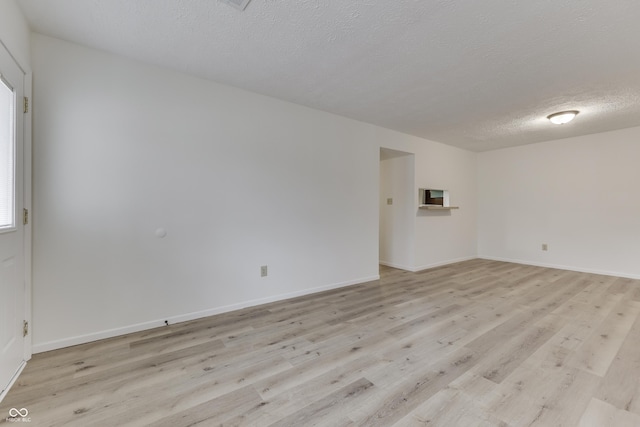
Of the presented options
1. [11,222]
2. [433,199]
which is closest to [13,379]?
[11,222]

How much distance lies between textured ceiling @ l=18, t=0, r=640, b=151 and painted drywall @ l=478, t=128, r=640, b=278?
1620mm

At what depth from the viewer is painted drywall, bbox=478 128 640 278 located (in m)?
4.36

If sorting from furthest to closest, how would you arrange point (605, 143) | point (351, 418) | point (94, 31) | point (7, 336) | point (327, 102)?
point (605, 143), point (327, 102), point (94, 31), point (7, 336), point (351, 418)

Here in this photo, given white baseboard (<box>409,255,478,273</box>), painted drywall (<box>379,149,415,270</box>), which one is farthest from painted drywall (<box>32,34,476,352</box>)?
white baseboard (<box>409,255,478,273</box>)

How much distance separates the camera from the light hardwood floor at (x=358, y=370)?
1454 mm

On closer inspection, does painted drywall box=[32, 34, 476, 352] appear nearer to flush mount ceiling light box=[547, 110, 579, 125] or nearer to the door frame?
the door frame

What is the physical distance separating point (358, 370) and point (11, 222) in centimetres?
249

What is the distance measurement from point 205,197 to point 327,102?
184 cm

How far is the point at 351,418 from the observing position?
4.67 feet

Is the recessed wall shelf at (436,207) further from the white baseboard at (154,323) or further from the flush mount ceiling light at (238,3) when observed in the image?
the flush mount ceiling light at (238,3)

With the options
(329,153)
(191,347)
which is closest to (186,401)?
(191,347)

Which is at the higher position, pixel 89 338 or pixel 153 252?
pixel 153 252

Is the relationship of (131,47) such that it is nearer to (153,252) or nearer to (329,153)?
(153,252)

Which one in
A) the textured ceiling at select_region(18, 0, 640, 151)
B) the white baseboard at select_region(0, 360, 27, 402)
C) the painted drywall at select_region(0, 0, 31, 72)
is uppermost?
the textured ceiling at select_region(18, 0, 640, 151)
